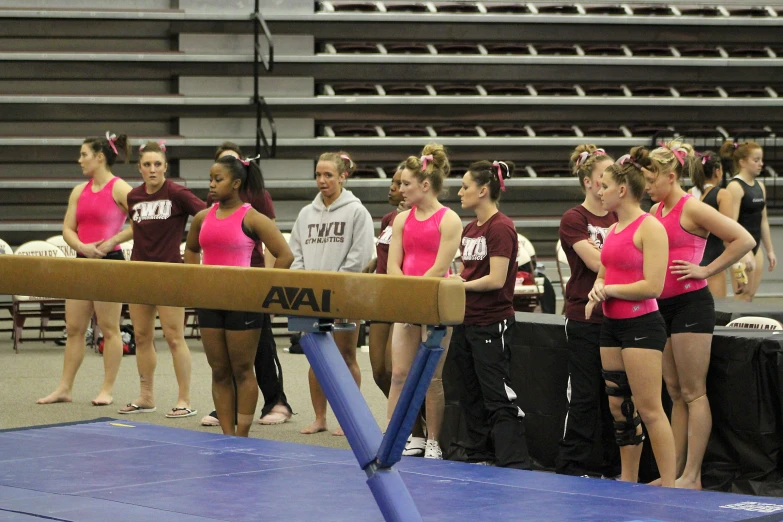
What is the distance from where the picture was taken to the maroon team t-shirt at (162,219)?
649cm

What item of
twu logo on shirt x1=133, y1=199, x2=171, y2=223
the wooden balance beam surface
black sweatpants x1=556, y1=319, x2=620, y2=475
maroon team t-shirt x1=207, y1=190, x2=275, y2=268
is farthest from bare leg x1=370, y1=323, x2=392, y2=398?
the wooden balance beam surface

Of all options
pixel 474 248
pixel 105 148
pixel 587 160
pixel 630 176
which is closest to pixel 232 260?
pixel 474 248

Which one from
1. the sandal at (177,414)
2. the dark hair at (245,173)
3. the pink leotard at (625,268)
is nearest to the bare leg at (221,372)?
the dark hair at (245,173)

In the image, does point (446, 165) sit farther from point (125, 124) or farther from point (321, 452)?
point (125, 124)

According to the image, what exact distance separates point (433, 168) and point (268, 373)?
191cm

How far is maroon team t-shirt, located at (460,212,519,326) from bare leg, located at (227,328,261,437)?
1.00m

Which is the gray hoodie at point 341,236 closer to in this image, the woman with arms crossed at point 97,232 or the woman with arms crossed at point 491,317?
the woman with arms crossed at point 491,317

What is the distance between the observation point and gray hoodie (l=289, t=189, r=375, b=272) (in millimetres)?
5820

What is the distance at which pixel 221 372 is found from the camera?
5.21 m

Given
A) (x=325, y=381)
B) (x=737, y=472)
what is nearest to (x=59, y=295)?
(x=325, y=381)

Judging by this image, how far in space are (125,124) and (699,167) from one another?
827 centimetres

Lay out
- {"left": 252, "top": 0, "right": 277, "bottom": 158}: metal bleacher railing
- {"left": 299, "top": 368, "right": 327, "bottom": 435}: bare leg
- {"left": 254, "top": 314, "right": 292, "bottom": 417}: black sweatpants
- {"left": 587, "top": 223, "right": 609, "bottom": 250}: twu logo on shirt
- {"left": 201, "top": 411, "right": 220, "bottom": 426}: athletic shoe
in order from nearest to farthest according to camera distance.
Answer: {"left": 587, "top": 223, "right": 609, "bottom": 250}: twu logo on shirt
{"left": 299, "top": 368, "right": 327, "bottom": 435}: bare leg
{"left": 201, "top": 411, "right": 220, "bottom": 426}: athletic shoe
{"left": 254, "top": 314, "right": 292, "bottom": 417}: black sweatpants
{"left": 252, "top": 0, "right": 277, "bottom": 158}: metal bleacher railing

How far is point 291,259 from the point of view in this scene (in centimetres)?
525

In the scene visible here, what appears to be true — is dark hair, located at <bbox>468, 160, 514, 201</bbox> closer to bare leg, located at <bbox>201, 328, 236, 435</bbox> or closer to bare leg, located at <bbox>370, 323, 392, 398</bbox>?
bare leg, located at <bbox>370, 323, 392, 398</bbox>
